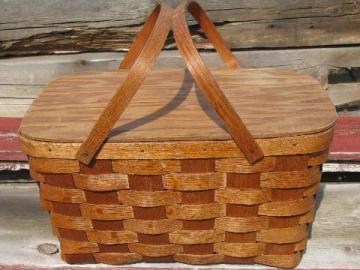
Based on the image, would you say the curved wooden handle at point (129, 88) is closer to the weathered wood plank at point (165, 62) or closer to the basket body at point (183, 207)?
the basket body at point (183, 207)

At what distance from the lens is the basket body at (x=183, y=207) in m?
0.82

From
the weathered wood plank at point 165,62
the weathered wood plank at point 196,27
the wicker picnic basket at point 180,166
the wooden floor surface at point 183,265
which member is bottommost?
the wooden floor surface at point 183,265

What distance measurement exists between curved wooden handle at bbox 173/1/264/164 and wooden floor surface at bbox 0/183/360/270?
1.11ft

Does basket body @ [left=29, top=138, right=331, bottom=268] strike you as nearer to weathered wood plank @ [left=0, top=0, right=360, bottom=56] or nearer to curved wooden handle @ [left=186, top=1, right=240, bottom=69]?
curved wooden handle @ [left=186, top=1, right=240, bottom=69]

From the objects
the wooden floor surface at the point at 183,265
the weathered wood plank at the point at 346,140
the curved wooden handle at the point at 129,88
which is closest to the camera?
the curved wooden handle at the point at 129,88

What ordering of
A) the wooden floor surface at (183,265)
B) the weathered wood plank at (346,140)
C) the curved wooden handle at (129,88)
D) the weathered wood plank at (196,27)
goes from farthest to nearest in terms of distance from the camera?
the weathered wood plank at (196,27) → the weathered wood plank at (346,140) → the wooden floor surface at (183,265) → the curved wooden handle at (129,88)

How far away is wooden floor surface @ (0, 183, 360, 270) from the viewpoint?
995 mm

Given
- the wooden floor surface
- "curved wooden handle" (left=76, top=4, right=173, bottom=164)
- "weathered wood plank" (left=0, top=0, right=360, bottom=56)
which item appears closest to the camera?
"curved wooden handle" (left=76, top=4, right=173, bottom=164)

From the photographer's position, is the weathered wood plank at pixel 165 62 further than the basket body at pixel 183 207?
Yes

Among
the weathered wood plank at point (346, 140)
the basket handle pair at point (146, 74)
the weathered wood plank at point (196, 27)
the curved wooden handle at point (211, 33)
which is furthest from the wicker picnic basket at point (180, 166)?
the weathered wood plank at point (196, 27)

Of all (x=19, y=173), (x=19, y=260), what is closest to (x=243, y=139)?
(x=19, y=260)

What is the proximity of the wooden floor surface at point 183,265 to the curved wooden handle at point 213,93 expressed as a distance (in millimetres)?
340

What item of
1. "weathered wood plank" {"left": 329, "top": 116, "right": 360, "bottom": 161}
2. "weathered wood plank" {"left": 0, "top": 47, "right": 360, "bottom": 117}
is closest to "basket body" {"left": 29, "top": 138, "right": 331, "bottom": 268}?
"weathered wood plank" {"left": 329, "top": 116, "right": 360, "bottom": 161}

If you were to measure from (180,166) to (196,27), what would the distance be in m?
0.70
